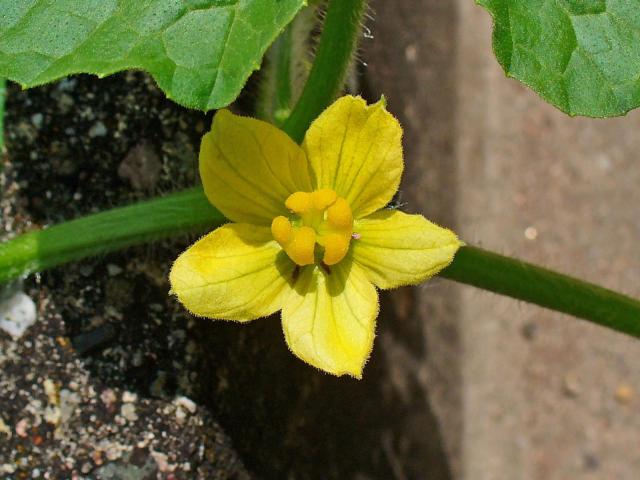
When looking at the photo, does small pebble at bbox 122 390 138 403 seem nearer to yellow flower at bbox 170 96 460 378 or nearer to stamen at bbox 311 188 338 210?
yellow flower at bbox 170 96 460 378

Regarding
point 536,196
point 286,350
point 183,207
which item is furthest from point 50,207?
point 536,196

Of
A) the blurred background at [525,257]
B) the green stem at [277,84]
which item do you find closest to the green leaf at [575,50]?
the green stem at [277,84]

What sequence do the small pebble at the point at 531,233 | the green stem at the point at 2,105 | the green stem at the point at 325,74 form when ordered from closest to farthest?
the green stem at the point at 325,74, the green stem at the point at 2,105, the small pebble at the point at 531,233

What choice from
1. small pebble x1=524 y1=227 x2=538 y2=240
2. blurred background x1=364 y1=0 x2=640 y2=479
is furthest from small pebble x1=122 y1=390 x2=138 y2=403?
small pebble x1=524 y1=227 x2=538 y2=240

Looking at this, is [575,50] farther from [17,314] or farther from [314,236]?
[17,314]

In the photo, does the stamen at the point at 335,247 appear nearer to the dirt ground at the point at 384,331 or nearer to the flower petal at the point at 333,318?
the flower petal at the point at 333,318

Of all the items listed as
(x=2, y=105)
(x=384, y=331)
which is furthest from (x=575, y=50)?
(x=384, y=331)

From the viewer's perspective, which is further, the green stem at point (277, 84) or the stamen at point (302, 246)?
the green stem at point (277, 84)

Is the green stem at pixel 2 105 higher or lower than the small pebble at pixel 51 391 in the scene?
higher
